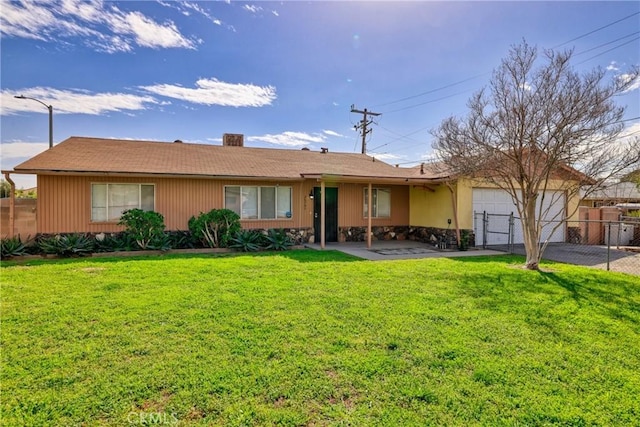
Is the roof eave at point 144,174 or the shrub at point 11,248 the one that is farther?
the roof eave at point 144,174

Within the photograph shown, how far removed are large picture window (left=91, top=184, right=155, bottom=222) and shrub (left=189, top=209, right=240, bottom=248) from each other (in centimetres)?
161

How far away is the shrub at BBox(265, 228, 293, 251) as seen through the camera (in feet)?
35.1

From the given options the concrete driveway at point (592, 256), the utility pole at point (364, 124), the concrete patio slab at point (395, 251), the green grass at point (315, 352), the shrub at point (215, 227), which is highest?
the utility pole at point (364, 124)

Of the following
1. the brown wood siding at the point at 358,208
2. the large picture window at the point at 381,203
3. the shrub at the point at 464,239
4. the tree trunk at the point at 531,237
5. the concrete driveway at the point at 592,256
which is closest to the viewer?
the tree trunk at the point at 531,237

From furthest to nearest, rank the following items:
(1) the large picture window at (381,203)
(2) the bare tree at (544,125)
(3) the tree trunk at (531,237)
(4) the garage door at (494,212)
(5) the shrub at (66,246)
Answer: (1) the large picture window at (381,203) → (4) the garage door at (494,212) → (5) the shrub at (66,246) → (3) the tree trunk at (531,237) → (2) the bare tree at (544,125)

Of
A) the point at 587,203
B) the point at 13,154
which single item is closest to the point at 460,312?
the point at 13,154

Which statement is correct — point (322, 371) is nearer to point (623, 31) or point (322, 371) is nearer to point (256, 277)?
point (256, 277)

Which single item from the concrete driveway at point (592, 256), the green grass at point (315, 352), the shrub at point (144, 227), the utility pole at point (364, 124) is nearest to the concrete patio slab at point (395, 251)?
the concrete driveway at point (592, 256)

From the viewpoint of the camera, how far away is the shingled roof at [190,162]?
10000mm

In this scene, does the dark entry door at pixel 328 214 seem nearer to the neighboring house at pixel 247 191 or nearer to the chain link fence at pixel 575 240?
the neighboring house at pixel 247 191

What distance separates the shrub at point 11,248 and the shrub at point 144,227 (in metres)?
2.27

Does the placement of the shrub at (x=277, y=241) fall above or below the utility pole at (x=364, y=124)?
below

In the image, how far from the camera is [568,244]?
13.0 m

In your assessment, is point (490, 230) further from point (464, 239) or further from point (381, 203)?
point (381, 203)
